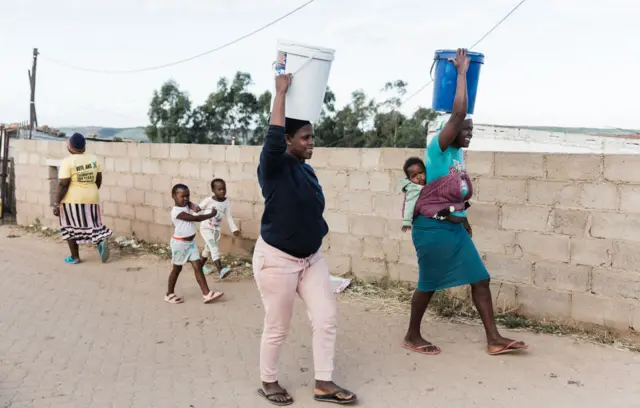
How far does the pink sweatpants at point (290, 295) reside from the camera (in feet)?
10.9

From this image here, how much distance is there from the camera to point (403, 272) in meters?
5.89

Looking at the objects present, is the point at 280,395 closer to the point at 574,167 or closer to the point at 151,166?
the point at 574,167

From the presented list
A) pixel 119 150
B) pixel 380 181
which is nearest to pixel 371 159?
pixel 380 181

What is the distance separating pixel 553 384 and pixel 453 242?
1082 mm

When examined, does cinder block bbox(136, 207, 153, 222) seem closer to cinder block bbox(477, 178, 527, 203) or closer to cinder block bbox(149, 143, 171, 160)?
cinder block bbox(149, 143, 171, 160)

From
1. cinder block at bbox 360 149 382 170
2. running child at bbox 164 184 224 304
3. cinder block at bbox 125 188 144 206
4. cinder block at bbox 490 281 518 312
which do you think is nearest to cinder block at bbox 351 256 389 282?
cinder block at bbox 360 149 382 170

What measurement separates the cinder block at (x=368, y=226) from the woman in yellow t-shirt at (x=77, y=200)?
3.44 m

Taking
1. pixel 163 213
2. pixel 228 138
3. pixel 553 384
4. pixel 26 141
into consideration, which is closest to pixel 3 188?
pixel 26 141

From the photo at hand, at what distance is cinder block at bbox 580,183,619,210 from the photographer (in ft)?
14.9

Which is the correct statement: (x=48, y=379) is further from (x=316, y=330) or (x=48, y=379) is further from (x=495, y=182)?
(x=495, y=182)

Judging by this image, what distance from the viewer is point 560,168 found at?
477cm

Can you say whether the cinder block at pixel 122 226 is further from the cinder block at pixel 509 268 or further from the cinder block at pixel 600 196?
the cinder block at pixel 600 196

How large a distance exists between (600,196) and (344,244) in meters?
2.63

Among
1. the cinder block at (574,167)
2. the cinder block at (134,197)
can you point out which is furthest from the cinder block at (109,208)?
the cinder block at (574,167)
